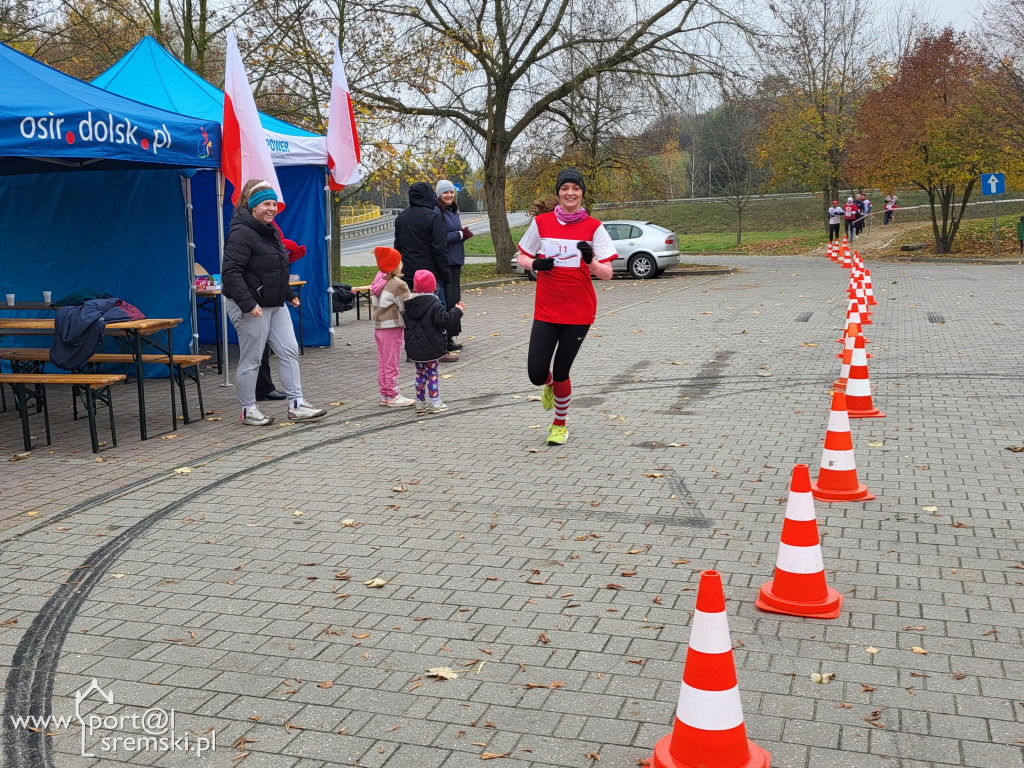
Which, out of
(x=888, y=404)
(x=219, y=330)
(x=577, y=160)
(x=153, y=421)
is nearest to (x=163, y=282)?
(x=219, y=330)

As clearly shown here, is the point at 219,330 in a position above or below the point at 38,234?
below

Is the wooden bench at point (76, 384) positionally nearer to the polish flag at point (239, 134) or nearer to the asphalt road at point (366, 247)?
the polish flag at point (239, 134)

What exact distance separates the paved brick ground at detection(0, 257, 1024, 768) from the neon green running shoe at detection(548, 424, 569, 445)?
0.11 m

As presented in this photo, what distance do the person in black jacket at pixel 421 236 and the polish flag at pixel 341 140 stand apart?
1653 millimetres

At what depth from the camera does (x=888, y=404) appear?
29.1 feet

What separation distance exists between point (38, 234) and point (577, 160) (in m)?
19.1

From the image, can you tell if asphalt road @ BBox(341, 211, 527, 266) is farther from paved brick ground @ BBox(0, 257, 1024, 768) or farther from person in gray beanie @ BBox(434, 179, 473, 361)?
paved brick ground @ BBox(0, 257, 1024, 768)

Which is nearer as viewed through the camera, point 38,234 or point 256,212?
point 256,212

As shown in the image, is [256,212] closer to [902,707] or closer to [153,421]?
[153,421]

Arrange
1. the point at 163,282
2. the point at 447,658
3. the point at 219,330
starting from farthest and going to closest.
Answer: the point at 219,330, the point at 163,282, the point at 447,658

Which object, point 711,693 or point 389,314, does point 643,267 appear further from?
point 711,693

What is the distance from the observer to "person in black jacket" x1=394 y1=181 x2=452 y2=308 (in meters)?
11.3

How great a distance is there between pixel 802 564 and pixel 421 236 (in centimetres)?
776

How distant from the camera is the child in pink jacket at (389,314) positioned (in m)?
9.21
